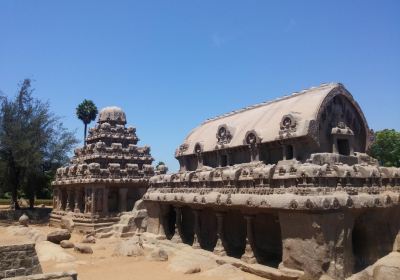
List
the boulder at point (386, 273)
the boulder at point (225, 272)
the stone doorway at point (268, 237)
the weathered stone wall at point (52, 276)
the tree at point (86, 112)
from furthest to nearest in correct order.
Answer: the tree at point (86, 112) → the stone doorway at point (268, 237) → the boulder at point (225, 272) → the boulder at point (386, 273) → the weathered stone wall at point (52, 276)

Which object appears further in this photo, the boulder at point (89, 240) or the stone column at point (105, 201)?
the stone column at point (105, 201)

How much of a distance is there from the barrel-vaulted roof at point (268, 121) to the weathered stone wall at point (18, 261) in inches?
470

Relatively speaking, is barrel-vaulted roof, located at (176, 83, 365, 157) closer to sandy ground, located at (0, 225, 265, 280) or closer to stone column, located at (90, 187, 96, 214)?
sandy ground, located at (0, 225, 265, 280)

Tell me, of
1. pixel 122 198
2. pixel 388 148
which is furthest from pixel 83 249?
pixel 388 148

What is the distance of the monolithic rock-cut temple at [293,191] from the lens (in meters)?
13.9

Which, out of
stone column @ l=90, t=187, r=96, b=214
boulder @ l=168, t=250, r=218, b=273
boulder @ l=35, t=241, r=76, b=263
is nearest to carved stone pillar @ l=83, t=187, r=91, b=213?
stone column @ l=90, t=187, r=96, b=214

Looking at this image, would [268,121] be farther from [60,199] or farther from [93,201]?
[60,199]

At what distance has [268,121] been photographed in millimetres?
20156

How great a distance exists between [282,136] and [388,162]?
27.2 meters

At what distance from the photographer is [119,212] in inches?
1225

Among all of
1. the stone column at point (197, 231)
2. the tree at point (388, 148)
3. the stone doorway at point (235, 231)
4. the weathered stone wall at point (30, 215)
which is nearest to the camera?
the stone doorway at point (235, 231)

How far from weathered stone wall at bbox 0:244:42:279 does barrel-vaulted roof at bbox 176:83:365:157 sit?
39.1ft

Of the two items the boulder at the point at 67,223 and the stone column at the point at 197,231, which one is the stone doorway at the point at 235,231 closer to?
the stone column at the point at 197,231

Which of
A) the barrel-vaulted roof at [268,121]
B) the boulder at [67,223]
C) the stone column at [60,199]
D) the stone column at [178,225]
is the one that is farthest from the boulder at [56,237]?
the stone column at [60,199]
